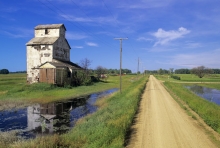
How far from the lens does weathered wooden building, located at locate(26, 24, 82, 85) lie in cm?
3353

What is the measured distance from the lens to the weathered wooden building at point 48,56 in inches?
1320

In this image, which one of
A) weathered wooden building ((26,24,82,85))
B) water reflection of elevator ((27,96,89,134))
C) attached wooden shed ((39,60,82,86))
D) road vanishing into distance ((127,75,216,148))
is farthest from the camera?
weathered wooden building ((26,24,82,85))

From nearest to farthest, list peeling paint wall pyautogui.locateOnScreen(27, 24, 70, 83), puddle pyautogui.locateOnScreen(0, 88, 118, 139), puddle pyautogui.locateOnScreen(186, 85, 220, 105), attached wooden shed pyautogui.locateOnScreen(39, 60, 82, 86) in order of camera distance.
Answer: puddle pyautogui.locateOnScreen(0, 88, 118, 139) < puddle pyautogui.locateOnScreen(186, 85, 220, 105) < attached wooden shed pyautogui.locateOnScreen(39, 60, 82, 86) < peeling paint wall pyautogui.locateOnScreen(27, 24, 70, 83)

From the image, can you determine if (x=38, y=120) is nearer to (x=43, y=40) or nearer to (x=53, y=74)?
(x=53, y=74)

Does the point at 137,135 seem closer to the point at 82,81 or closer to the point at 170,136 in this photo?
the point at 170,136

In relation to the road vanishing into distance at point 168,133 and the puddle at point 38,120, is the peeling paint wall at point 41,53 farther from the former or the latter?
the road vanishing into distance at point 168,133

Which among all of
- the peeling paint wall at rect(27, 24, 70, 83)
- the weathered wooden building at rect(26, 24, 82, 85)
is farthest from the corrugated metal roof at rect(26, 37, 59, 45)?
the peeling paint wall at rect(27, 24, 70, 83)

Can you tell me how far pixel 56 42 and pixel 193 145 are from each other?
33174 millimetres

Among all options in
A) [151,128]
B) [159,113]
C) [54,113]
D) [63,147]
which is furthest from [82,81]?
[63,147]

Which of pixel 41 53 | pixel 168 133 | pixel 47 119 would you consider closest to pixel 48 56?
pixel 41 53

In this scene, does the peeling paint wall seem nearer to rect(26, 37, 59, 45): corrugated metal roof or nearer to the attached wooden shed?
rect(26, 37, 59, 45): corrugated metal roof

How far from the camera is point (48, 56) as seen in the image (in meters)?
37.1

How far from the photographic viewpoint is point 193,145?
901cm

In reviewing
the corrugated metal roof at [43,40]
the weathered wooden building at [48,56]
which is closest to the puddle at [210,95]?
the weathered wooden building at [48,56]
